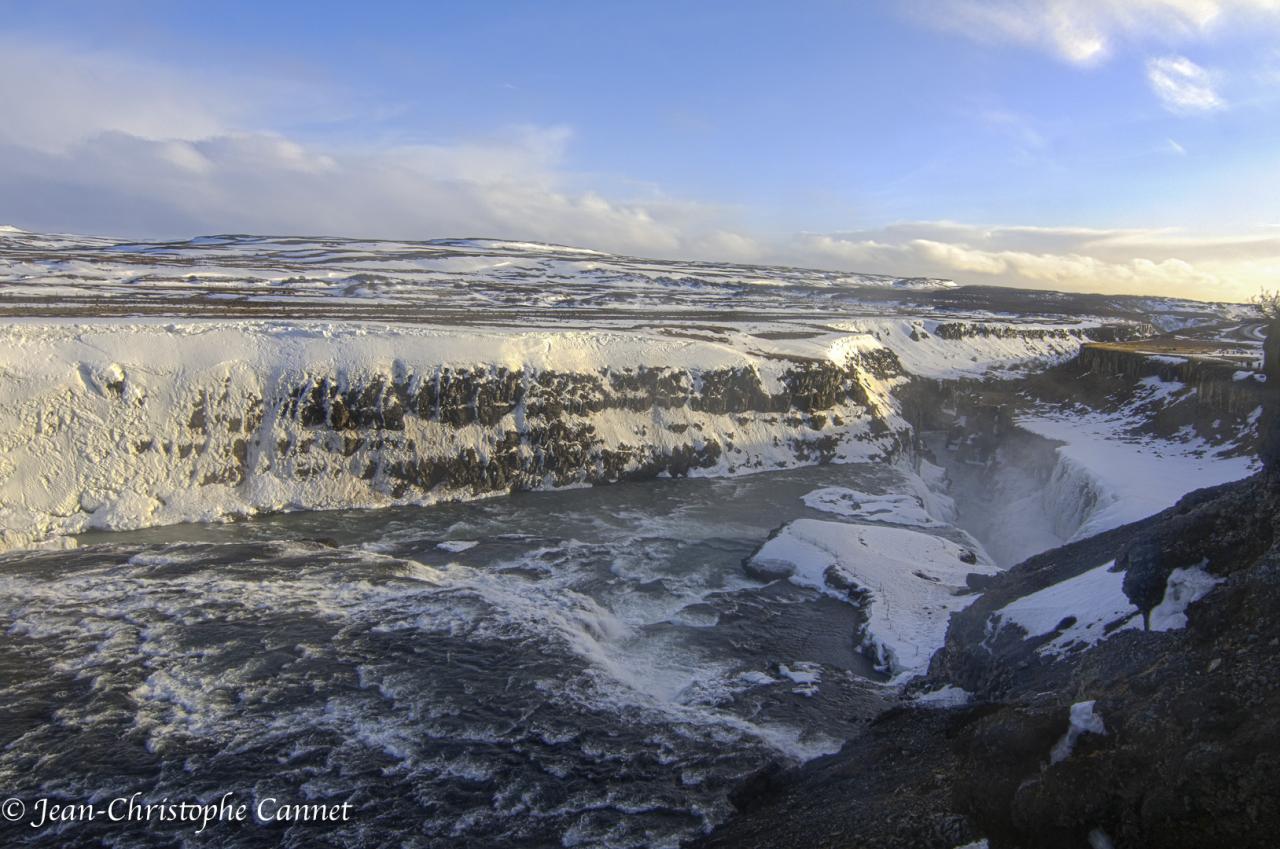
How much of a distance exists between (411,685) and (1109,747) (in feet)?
42.3

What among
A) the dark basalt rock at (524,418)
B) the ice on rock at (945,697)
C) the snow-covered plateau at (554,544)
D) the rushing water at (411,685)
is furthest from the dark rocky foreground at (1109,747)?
the dark basalt rock at (524,418)

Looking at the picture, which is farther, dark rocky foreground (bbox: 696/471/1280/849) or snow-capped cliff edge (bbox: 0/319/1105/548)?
snow-capped cliff edge (bbox: 0/319/1105/548)

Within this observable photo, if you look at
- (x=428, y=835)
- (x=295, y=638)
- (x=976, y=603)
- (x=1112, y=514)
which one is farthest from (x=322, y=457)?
(x=1112, y=514)

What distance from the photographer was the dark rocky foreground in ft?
26.3

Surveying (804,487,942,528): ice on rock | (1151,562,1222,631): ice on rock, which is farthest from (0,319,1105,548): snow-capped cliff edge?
(1151,562,1222,631): ice on rock

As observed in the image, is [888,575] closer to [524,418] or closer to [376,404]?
[524,418]

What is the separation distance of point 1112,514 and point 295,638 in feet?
85.4

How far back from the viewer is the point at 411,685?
16562 millimetres

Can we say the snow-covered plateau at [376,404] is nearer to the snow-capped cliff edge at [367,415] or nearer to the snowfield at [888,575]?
the snow-capped cliff edge at [367,415]

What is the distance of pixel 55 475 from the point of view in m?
27.7

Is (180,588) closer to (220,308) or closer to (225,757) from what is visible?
(225,757)

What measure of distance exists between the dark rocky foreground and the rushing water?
6.07ft

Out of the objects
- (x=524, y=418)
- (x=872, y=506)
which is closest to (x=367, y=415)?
(x=524, y=418)

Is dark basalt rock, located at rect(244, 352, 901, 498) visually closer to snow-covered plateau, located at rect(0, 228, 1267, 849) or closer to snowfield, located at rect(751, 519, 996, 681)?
snow-covered plateau, located at rect(0, 228, 1267, 849)
